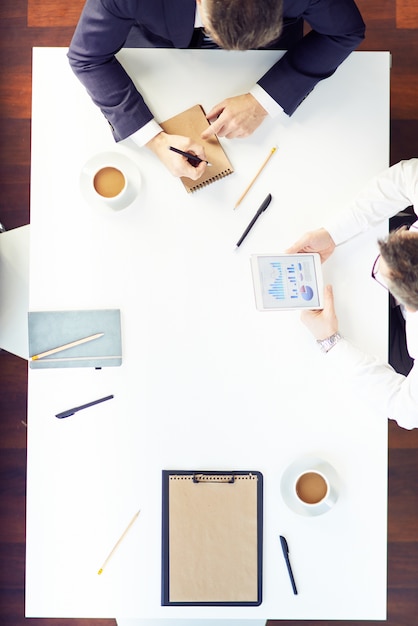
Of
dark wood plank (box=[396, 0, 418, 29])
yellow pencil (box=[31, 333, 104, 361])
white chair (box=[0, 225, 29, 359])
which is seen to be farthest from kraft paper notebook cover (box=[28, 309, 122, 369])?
dark wood plank (box=[396, 0, 418, 29])

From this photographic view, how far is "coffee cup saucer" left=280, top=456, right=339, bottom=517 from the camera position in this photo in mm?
1133

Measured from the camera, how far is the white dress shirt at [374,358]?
1.14 meters

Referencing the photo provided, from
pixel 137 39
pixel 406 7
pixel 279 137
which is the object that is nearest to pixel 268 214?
pixel 279 137

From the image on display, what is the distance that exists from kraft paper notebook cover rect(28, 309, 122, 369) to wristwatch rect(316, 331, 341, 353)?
40 centimetres

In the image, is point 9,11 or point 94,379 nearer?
point 94,379

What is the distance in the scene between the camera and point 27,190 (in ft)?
6.01

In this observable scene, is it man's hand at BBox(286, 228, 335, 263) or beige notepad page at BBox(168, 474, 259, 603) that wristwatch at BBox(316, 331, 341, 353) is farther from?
beige notepad page at BBox(168, 474, 259, 603)

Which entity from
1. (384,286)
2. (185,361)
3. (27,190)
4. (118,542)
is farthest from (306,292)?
(27,190)

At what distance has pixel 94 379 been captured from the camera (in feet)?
3.82

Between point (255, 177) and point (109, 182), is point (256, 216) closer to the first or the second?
point (255, 177)

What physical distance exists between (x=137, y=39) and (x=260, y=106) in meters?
0.34

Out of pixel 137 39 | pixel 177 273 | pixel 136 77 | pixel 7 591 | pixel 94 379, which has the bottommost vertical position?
pixel 7 591

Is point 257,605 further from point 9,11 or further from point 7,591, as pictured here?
point 9,11

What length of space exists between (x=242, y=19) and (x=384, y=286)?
1.86 feet
